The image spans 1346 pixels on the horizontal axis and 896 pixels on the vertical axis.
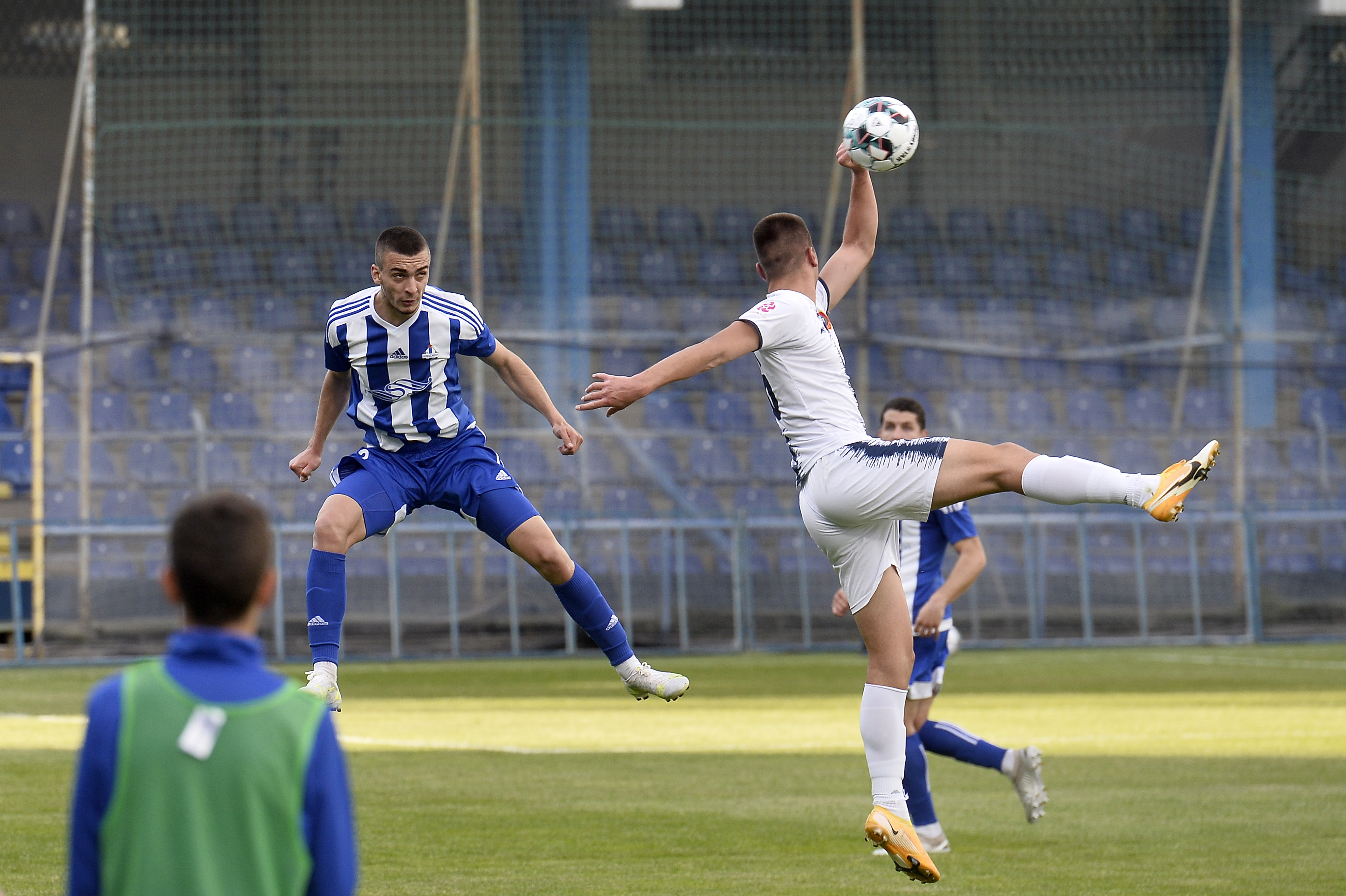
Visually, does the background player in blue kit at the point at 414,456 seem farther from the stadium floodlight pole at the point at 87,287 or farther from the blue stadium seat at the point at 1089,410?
the blue stadium seat at the point at 1089,410

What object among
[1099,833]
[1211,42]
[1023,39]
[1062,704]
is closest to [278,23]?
[1023,39]

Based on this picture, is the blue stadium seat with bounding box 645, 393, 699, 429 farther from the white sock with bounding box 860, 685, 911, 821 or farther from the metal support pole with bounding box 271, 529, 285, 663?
the white sock with bounding box 860, 685, 911, 821

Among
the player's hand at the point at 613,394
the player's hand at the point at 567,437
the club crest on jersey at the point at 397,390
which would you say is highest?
the club crest on jersey at the point at 397,390

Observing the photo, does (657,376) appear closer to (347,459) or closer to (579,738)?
(347,459)

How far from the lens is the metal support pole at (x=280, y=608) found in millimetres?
17641

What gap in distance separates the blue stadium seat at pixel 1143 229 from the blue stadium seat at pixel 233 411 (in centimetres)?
1170

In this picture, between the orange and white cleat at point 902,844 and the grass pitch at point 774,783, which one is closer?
the orange and white cleat at point 902,844

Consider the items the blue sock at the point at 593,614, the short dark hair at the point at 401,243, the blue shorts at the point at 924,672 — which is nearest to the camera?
the short dark hair at the point at 401,243

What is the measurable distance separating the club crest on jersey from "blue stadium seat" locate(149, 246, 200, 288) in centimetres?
1426

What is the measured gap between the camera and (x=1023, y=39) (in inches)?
925

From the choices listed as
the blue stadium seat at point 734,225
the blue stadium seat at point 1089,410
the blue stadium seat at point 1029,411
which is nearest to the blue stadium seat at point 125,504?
the blue stadium seat at point 734,225

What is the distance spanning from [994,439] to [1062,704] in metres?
7.14

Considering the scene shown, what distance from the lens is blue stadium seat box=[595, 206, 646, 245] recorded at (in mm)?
21922

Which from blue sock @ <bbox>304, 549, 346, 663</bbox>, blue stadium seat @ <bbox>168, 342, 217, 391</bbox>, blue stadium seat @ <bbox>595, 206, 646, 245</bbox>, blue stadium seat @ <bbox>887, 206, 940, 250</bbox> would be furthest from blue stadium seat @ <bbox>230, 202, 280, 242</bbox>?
blue sock @ <bbox>304, 549, 346, 663</bbox>
